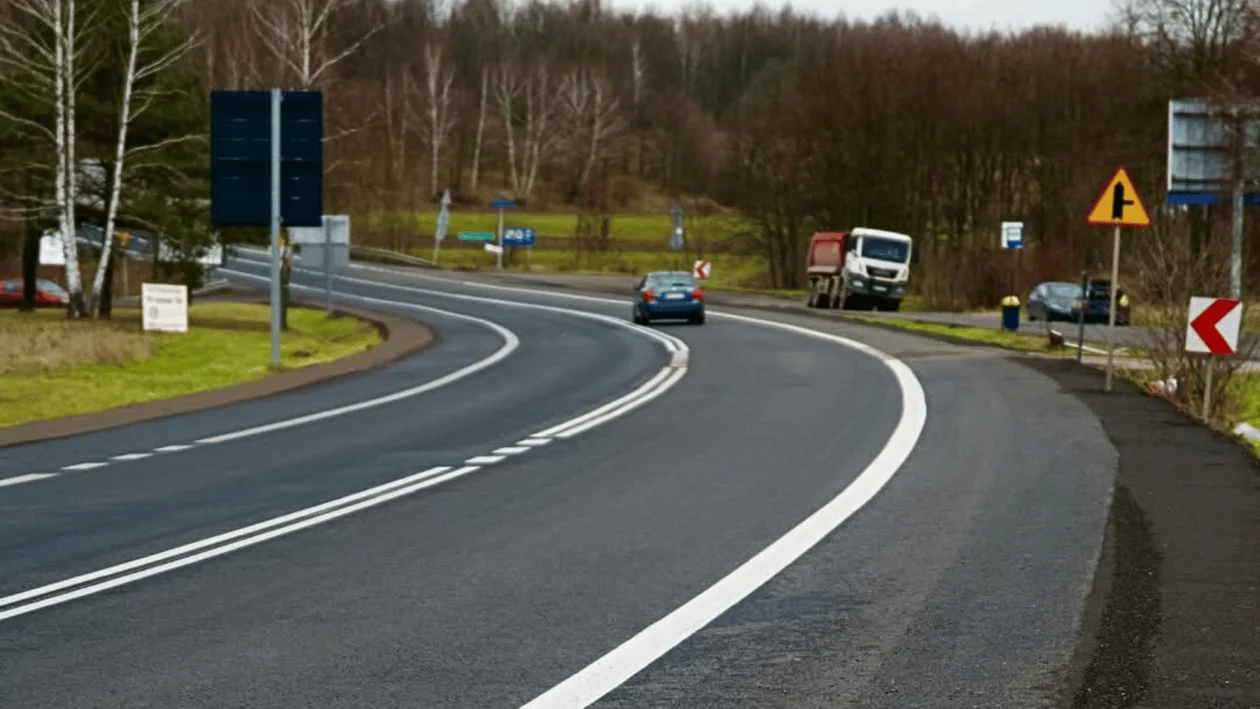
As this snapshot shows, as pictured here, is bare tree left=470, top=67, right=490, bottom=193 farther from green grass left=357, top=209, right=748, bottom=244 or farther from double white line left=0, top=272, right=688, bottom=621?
double white line left=0, top=272, right=688, bottom=621

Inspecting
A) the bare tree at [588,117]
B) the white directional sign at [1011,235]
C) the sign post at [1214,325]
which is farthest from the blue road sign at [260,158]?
the bare tree at [588,117]

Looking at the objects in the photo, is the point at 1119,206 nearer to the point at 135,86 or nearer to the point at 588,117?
the point at 135,86

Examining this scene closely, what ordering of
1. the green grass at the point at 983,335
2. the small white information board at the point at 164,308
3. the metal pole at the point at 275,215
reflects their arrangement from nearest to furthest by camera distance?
the metal pole at the point at 275,215, the green grass at the point at 983,335, the small white information board at the point at 164,308

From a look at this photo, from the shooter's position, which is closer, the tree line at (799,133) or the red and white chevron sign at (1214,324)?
the red and white chevron sign at (1214,324)

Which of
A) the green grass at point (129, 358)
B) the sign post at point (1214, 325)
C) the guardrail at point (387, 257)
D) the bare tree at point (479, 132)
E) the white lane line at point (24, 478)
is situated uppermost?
the bare tree at point (479, 132)


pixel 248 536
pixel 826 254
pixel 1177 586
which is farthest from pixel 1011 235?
pixel 1177 586

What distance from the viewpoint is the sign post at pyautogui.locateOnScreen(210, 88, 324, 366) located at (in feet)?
115

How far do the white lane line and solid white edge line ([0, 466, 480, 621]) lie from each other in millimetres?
3232

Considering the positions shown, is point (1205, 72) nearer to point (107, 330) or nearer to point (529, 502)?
point (107, 330)

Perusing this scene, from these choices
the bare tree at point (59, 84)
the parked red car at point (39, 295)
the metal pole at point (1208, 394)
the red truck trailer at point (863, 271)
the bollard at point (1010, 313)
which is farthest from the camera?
the parked red car at point (39, 295)

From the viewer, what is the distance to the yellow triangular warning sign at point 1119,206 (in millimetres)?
25469

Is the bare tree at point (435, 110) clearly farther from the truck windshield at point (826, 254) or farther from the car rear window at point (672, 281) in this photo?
the car rear window at point (672, 281)

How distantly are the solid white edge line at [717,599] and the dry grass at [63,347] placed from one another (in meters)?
19.4

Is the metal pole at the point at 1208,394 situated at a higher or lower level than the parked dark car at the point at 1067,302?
higher
